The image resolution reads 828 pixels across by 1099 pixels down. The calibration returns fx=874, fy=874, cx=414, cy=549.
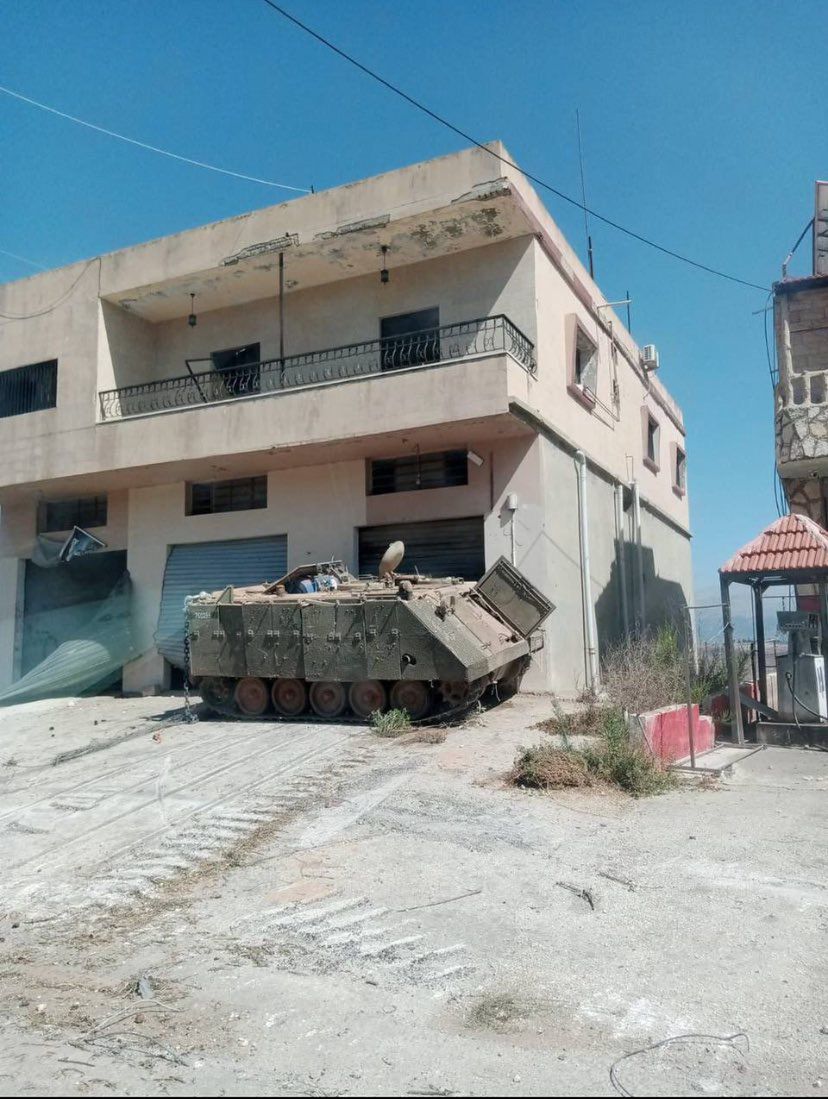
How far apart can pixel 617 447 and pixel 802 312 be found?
→ 15.9 feet

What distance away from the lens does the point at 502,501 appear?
13.7 m

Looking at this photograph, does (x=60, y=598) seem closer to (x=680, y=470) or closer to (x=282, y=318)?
(x=282, y=318)

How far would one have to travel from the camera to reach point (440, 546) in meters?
14.4

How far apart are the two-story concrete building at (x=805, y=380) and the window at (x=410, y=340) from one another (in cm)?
571

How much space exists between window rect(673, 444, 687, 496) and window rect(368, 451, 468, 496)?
12.3m

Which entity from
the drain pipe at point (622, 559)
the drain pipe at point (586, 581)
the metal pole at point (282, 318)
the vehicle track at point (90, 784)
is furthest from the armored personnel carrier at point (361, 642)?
the drain pipe at point (622, 559)

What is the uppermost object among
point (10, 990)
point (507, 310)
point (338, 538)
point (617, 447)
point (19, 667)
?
point (507, 310)

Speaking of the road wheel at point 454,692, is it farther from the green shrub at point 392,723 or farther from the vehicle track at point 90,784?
the vehicle track at point 90,784

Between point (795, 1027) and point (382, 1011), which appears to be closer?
point (795, 1027)

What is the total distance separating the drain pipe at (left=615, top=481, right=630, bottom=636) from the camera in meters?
17.2

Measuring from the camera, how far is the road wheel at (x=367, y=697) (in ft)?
35.0

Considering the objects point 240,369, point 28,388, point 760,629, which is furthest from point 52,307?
point 760,629

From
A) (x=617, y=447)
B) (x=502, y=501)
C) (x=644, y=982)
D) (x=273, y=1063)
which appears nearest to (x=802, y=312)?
(x=617, y=447)

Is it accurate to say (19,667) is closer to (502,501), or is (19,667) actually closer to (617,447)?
(502,501)
